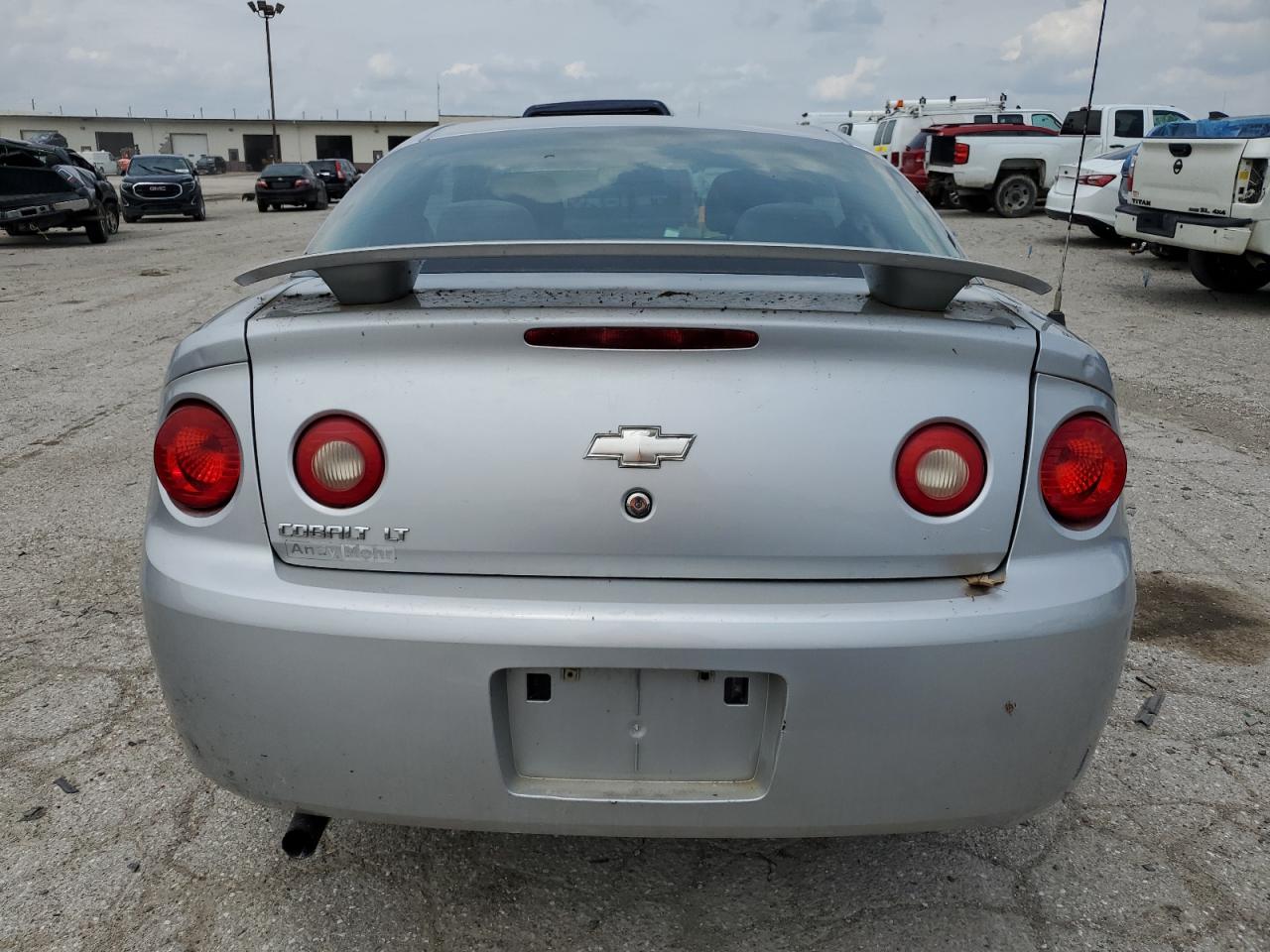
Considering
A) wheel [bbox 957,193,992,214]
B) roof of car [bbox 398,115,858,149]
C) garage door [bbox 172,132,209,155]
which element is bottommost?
wheel [bbox 957,193,992,214]

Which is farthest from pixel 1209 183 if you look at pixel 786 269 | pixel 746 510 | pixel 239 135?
pixel 239 135

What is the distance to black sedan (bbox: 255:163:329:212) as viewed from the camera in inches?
1062

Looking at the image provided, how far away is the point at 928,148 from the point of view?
19609 mm

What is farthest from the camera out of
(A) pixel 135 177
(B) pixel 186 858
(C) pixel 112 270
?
(A) pixel 135 177

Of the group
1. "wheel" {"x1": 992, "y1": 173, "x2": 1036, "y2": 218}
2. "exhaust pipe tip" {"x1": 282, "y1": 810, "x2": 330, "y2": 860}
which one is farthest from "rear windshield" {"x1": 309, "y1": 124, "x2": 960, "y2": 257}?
"wheel" {"x1": 992, "y1": 173, "x2": 1036, "y2": 218}

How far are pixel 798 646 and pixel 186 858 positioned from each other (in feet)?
4.60

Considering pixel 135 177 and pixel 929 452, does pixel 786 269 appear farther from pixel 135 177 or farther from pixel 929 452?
pixel 135 177

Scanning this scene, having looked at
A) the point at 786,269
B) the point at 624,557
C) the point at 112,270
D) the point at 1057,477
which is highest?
the point at 786,269

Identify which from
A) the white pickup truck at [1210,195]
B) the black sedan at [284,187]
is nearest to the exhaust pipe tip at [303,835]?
the white pickup truck at [1210,195]

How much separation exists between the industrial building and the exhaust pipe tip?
244ft

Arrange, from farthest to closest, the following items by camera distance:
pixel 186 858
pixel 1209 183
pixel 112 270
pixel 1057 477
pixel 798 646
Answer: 1. pixel 112 270
2. pixel 1209 183
3. pixel 186 858
4. pixel 1057 477
5. pixel 798 646

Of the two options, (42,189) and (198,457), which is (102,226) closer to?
(42,189)

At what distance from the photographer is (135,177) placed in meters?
22.0

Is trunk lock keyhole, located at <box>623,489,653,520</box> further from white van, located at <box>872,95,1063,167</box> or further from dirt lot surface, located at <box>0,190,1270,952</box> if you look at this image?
white van, located at <box>872,95,1063,167</box>
